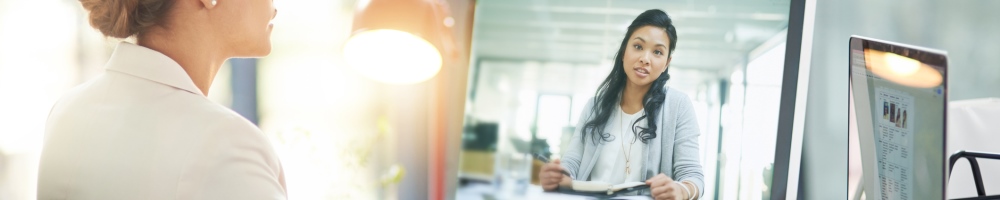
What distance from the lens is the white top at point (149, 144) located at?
1.16 meters

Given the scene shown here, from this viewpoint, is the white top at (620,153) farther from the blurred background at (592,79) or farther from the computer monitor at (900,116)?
the computer monitor at (900,116)

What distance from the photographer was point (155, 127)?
3.95 ft

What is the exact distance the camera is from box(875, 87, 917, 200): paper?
1.28m

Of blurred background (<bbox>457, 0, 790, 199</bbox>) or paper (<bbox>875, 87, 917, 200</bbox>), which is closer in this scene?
paper (<bbox>875, 87, 917, 200</bbox>)

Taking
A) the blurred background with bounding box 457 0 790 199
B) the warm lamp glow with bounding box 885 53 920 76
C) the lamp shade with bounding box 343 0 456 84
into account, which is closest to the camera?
the warm lamp glow with bounding box 885 53 920 76

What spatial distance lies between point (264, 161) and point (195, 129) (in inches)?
4.2

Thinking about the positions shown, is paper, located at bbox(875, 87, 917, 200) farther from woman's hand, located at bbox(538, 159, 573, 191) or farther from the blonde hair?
woman's hand, located at bbox(538, 159, 573, 191)

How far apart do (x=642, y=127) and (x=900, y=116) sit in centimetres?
137

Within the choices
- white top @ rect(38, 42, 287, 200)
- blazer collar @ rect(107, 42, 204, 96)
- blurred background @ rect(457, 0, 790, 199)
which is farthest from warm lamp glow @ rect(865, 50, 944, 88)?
blurred background @ rect(457, 0, 790, 199)

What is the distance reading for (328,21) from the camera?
3307 millimetres

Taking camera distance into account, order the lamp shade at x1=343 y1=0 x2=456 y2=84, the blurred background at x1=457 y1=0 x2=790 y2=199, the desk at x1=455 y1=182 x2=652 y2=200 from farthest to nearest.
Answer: the desk at x1=455 y1=182 x2=652 y2=200 < the blurred background at x1=457 y1=0 x2=790 y2=199 < the lamp shade at x1=343 y1=0 x2=456 y2=84

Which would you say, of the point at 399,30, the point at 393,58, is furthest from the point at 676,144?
the point at 399,30

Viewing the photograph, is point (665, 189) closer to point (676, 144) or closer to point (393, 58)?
point (676, 144)

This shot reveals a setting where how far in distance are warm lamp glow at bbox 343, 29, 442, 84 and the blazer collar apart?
1.16m
